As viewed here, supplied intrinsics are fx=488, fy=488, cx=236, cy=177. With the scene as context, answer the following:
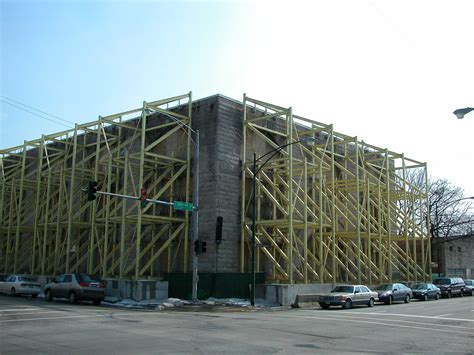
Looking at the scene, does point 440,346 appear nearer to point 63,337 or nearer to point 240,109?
point 63,337

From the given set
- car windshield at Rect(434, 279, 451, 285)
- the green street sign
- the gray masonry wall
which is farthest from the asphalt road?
car windshield at Rect(434, 279, 451, 285)

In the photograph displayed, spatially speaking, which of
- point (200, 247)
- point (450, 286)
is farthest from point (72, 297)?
point (450, 286)

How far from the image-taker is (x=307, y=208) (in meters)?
31.1

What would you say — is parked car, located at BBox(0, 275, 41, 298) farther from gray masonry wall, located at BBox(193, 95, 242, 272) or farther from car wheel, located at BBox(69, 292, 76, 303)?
gray masonry wall, located at BBox(193, 95, 242, 272)

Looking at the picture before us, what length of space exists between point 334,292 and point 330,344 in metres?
15.6

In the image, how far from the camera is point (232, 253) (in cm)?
3048

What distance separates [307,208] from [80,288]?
14.4 meters

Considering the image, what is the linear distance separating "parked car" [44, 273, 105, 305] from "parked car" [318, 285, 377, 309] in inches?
464

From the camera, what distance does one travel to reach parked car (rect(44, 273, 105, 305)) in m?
24.8

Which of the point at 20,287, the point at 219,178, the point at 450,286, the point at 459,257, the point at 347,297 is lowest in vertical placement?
the point at 450,286

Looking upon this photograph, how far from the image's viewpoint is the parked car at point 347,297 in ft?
85.8

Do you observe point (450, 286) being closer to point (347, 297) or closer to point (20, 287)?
point (347, 297)

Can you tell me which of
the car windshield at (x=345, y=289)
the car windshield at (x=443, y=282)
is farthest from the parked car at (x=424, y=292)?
the car windshield at (x=345, y=289)

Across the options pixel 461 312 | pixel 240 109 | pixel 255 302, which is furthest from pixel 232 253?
pixel 461 312
